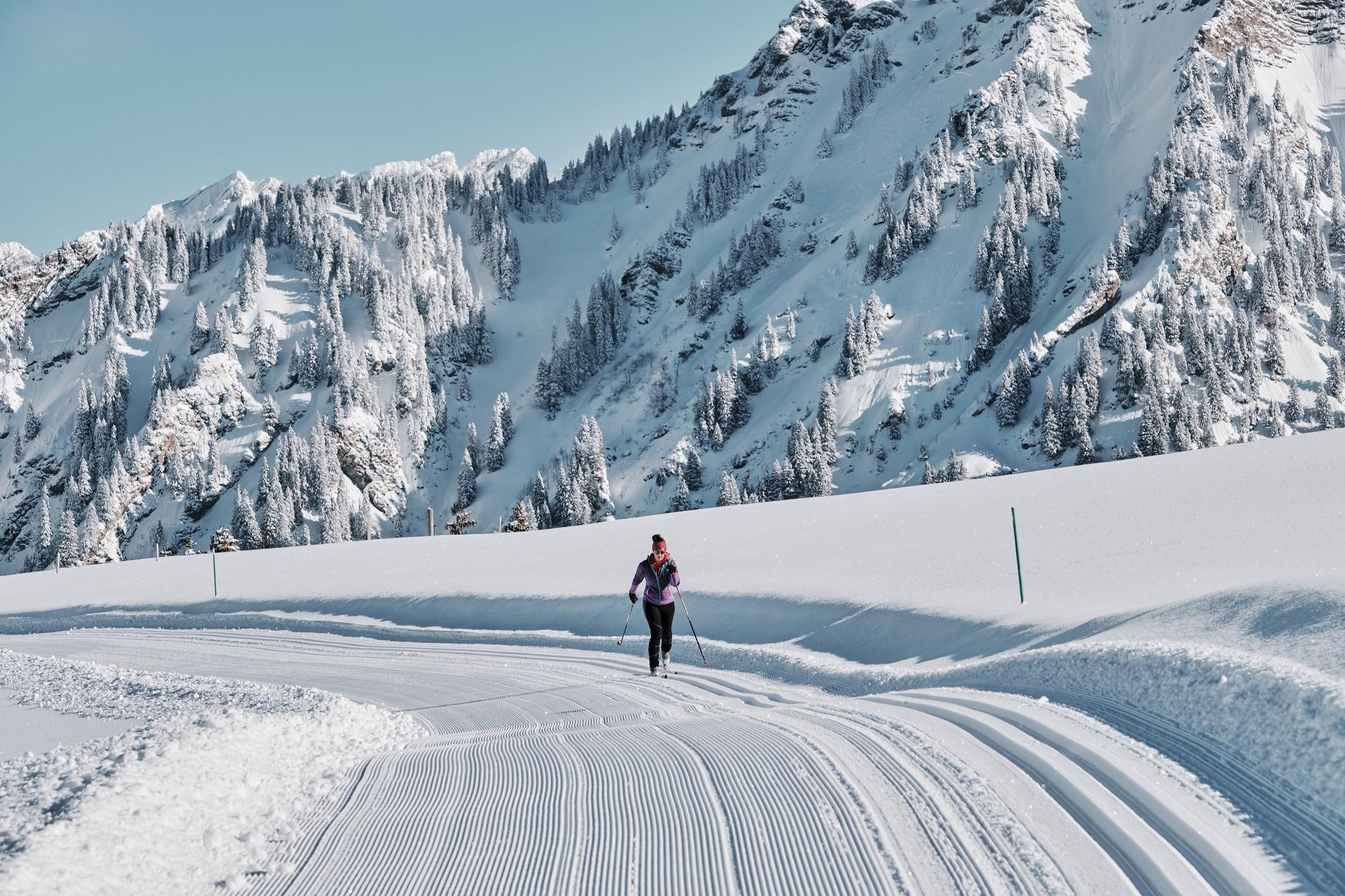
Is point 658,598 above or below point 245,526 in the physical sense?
below

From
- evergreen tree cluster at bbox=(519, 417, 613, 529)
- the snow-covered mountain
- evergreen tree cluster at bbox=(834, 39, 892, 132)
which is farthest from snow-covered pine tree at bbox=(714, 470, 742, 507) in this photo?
evergreen tree cluster at bbox=(834, 39, 892, 132)

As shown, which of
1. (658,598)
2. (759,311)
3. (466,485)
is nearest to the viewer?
(658,598)

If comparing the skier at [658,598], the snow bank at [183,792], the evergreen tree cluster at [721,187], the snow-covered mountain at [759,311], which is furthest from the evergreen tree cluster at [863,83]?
the snow bank at [183,792]

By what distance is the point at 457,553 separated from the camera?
101 ft

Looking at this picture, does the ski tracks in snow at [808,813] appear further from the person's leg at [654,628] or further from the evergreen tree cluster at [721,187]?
the evergreen tree cluster at [721,187]

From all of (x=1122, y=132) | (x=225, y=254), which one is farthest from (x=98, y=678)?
(x=225, y=254)

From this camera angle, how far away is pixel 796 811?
17.5 feet

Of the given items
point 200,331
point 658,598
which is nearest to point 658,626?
point 658,598

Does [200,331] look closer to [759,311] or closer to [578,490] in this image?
[578,490]

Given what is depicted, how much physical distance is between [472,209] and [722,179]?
2111 inches

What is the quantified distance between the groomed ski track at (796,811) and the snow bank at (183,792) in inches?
14.2

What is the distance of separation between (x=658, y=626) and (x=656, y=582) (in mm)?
648

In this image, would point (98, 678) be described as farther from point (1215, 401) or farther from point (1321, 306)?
point (1321, 306)

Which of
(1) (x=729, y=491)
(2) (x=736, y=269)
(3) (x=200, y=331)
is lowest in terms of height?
(1) (x=729, y=491)
